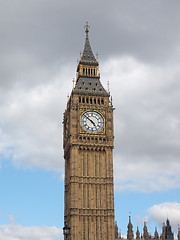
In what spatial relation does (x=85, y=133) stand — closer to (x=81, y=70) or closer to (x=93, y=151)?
(x=93, y=151)

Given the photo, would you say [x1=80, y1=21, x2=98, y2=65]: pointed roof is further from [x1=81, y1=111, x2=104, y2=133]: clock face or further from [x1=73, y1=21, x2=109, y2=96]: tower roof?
[x1=81, y1=111, x2=104, y2=133]: clock face

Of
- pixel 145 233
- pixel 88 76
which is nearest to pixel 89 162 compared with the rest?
pixel 145 233

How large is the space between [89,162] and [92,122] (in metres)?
8.19

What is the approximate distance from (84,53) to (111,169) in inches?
1127

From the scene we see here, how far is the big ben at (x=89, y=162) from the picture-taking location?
78250 mm

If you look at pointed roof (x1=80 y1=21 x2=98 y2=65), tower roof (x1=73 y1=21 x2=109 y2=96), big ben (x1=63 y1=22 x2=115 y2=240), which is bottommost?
big ben (x1=63 y1=22 x2=115 y2=240)

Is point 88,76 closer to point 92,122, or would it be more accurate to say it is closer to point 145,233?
point 92,122

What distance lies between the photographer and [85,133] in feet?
275

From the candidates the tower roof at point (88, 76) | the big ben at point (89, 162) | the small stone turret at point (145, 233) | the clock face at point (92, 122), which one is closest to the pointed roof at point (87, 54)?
the tower roof at point (88, 76)

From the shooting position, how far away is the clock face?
84562 mm

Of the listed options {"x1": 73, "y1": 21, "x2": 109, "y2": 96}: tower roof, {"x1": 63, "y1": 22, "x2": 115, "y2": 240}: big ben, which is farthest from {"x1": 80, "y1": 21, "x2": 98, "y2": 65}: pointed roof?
{"x1": 63, "y1": 22, "x2": 115, "y2": 240}: big ben

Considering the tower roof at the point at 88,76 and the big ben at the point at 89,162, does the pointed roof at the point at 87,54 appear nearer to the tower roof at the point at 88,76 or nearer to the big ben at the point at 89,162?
the tower roof at the point at 88,76

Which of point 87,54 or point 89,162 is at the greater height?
point 87,54

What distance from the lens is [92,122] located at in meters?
85.2
